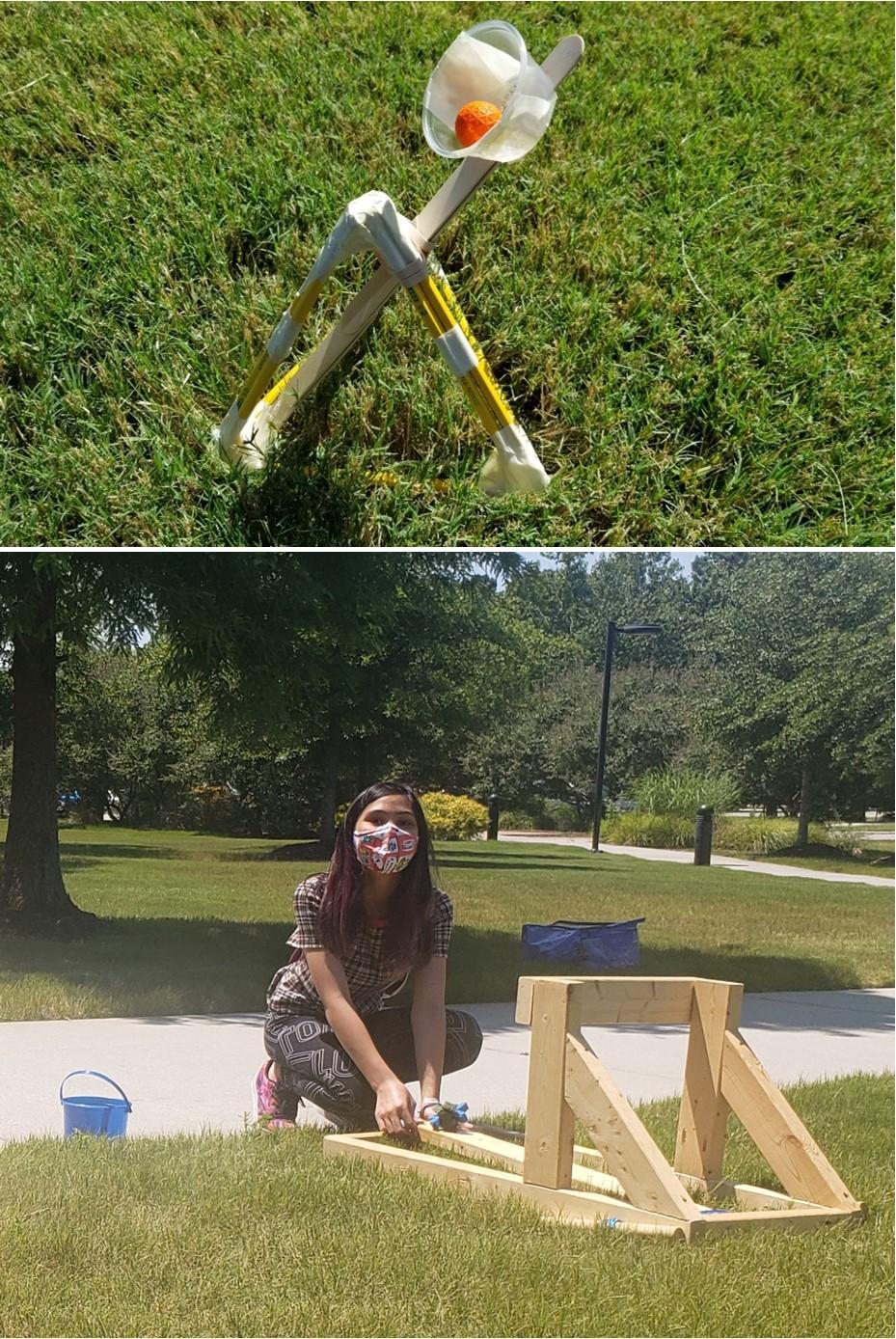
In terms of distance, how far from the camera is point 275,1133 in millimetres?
3012

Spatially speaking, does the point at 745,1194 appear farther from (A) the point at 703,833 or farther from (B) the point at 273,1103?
(B) the point at 273,1103

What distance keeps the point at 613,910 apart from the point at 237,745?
89 cm

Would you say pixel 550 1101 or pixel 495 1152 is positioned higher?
pixel 550 1101

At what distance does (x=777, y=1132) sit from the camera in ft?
10.00

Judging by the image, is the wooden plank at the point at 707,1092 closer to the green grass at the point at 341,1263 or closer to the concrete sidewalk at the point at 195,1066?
the concrete sidewalk at the point at 195,1066

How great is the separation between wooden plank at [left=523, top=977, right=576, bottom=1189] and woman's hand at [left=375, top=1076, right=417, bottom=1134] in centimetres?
25

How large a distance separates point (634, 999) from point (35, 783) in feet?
4.24

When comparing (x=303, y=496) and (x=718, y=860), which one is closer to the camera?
(x=718, y=860)

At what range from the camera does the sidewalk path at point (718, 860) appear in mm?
3248

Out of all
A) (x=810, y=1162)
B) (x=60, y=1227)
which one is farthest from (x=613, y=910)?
(x=60, y=1227)

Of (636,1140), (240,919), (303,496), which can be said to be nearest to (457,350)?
(303,496)

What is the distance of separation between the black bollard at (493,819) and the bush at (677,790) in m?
0.31

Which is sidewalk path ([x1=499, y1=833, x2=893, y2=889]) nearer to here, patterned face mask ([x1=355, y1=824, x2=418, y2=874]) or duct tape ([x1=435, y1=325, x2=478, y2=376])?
patterned face mask ([x1=355, y1=824, x2=418, y2=874])

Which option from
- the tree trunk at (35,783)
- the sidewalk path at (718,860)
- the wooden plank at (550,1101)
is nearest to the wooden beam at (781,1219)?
the wooden plank at (550,1101)
